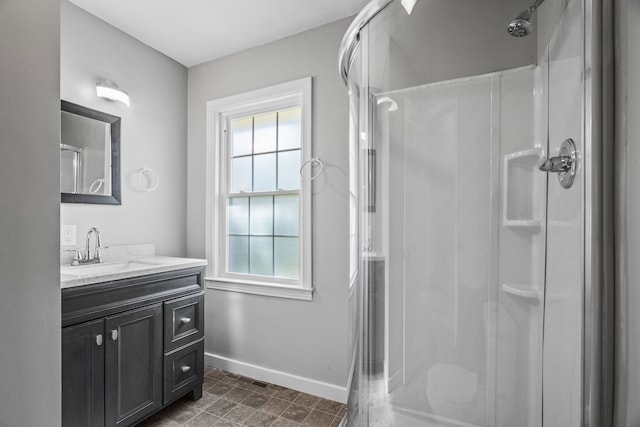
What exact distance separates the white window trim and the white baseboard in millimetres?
561

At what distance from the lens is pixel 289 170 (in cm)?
240

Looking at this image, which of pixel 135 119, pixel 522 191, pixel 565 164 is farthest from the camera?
pixel 135 119

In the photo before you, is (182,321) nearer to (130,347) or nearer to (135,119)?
(130,347)

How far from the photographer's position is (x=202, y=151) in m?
2.71

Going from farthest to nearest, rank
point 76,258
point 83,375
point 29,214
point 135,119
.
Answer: point 135,119, point 76,258, point 83,375, point 29,214

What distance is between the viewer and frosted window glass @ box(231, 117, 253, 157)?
2.60 meters

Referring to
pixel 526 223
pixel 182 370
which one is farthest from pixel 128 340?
pixel 526 223

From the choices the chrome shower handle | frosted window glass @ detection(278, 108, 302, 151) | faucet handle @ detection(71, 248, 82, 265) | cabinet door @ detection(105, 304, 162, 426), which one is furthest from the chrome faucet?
the chrome shower handle

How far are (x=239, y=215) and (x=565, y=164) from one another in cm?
223

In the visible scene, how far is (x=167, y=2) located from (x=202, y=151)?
3.52 feet

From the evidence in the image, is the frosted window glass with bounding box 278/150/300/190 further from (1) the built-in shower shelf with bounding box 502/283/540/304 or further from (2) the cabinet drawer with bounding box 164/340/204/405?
(1) the built-in shower shelf with bounding box 502/283/540/304

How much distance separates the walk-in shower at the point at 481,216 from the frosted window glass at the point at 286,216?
3.77 ft

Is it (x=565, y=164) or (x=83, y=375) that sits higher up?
(x=565, y=164)

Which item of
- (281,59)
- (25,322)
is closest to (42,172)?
(25,322)
